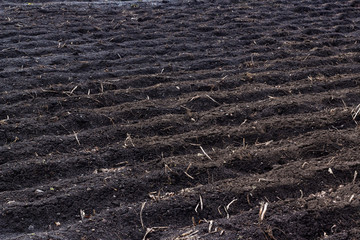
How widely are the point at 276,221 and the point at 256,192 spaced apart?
275 mm

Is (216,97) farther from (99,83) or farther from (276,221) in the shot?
(276,221)

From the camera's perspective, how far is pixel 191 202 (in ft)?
7.47

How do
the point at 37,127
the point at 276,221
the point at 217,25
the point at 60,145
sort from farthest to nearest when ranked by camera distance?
the point at 217,25
the point at 37,127
the point at 60,145
the point at 276,221

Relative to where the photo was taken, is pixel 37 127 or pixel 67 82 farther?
pixel 67 82

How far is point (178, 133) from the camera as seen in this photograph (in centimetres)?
301

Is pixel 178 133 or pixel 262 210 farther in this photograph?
pixel 178 133

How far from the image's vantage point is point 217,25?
5.62 m

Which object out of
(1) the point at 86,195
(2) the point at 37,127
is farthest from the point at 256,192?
(2) the point at 37,127

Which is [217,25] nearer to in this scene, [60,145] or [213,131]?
[213,131]

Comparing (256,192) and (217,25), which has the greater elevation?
(217,25)

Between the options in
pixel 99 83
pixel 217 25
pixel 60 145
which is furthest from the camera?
pixel 217 25

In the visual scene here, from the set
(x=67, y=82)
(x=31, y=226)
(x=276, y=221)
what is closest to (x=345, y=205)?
(x=276, y=221)

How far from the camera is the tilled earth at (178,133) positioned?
218cm

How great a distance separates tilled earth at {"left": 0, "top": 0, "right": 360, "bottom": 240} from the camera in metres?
2.18
